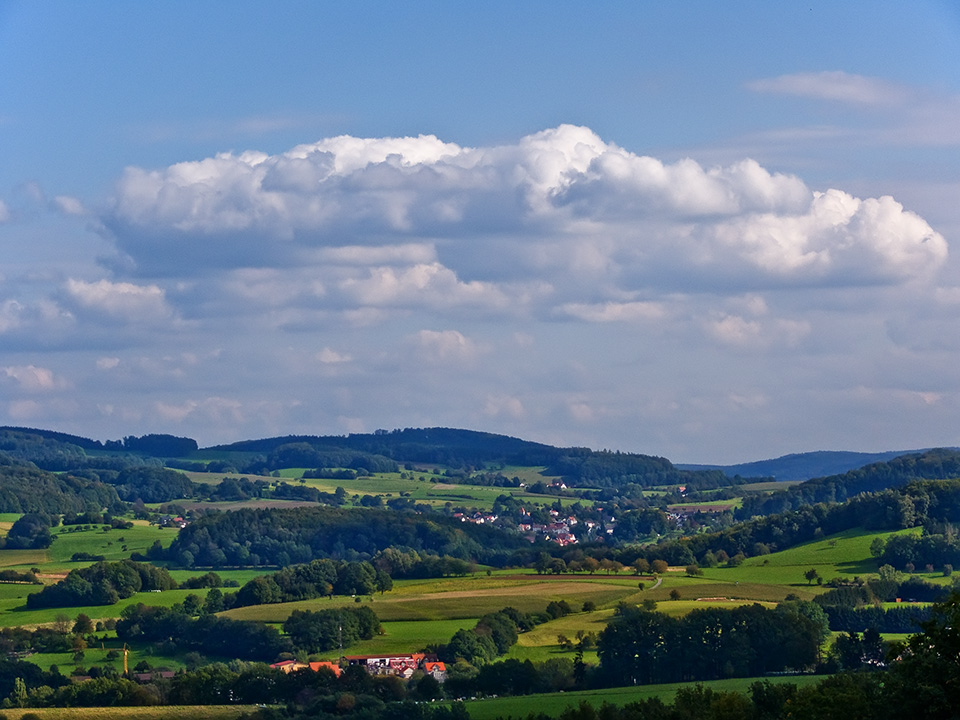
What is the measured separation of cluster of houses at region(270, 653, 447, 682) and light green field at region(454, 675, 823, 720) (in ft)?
34.9

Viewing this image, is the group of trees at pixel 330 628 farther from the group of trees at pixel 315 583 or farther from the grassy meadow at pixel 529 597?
the group of trees at pixel 315 583

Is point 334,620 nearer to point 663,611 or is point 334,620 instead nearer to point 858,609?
point 663,611

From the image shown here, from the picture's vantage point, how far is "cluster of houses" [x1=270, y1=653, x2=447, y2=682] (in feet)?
331

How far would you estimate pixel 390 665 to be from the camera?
104250 millimetres

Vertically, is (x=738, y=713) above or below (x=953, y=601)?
below

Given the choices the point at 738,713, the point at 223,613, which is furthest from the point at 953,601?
the point at 223,613

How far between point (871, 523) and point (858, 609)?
1946 inches

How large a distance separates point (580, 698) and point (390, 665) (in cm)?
2162

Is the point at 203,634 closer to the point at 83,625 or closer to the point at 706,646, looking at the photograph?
the point at 83,625

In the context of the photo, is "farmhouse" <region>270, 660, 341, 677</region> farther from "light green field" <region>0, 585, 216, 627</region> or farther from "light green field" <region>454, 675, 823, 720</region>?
"light green field" <region>0, 585, 216, 627</region>

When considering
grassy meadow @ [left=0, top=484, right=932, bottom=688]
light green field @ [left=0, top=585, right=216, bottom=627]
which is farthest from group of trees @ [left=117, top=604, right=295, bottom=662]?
light green field @ [left=0, top=585, right=216, bottom=627]

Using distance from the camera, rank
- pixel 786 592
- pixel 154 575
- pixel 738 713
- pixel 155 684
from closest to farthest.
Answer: pixel 738 713, pixel 155 684, pixel 786 592, pixel 154 575

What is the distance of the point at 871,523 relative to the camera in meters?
167

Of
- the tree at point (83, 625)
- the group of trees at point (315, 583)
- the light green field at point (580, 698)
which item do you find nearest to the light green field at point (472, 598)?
the group of trees at point (315, 583)
